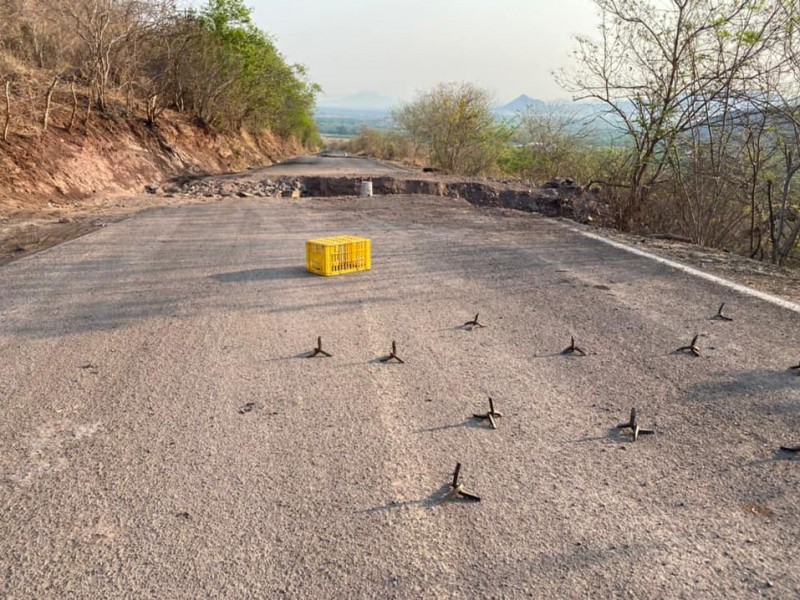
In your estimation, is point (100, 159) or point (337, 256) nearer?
point (337, 256)

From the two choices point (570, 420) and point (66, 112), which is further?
point (66, 112)

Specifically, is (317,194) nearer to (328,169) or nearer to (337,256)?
(328,169)

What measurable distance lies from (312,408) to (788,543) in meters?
2.45

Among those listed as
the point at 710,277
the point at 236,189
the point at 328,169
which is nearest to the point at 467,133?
the point at 328,169

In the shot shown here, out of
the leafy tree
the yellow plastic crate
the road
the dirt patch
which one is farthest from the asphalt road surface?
the leafy tree

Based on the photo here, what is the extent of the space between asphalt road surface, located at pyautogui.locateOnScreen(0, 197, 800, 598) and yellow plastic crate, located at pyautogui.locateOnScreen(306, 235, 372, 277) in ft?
1.11

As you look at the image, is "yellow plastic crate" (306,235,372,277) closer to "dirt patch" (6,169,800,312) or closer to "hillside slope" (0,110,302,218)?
"dirt patch" (6,169,800,312)

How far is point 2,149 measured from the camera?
12570 millimetres

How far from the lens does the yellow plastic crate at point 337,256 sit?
6496mm

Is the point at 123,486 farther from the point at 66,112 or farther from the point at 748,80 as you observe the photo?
the point at 66,112

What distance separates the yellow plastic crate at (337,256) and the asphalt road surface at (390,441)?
34cm

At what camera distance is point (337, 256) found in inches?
260

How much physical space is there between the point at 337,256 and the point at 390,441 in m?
3.75

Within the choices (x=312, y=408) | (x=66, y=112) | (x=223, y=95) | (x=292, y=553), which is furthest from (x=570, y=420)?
(x=223, y=95)
